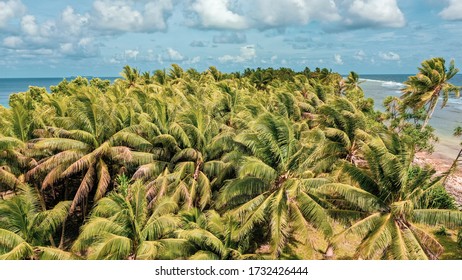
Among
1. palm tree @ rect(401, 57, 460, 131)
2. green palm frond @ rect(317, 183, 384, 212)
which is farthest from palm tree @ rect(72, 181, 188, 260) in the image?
palm tree @ rect(401, 57, 460, 131)

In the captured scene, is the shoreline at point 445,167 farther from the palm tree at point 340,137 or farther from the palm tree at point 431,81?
the palm tree at point 340,137

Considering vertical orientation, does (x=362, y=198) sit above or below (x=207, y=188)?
above

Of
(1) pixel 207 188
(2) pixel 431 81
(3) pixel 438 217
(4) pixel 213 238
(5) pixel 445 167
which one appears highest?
(2) pixel 431 81

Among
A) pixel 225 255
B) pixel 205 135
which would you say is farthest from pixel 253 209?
pixel 205 135

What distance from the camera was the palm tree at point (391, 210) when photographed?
12.2m

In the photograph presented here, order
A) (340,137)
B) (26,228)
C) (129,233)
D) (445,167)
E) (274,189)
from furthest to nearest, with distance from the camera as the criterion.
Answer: (445,167), (340,137), (274,189), (26,228), (129,233)

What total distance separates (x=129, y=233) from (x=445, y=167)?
33.2 metres

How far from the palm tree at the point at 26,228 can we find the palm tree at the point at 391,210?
36.3 ft

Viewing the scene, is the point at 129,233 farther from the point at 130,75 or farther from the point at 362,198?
the point at 130,75

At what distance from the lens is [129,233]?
13.9 m

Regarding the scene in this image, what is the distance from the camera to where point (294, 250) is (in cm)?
1827

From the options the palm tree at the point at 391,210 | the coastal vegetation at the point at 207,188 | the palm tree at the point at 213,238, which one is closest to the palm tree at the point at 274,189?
the coastal vegetation at the point at 207,188

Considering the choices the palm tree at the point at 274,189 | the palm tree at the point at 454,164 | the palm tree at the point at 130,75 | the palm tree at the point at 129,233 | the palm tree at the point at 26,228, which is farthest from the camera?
the palm tree at the point at 130,75

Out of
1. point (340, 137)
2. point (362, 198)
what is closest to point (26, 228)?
point (362, 198)
